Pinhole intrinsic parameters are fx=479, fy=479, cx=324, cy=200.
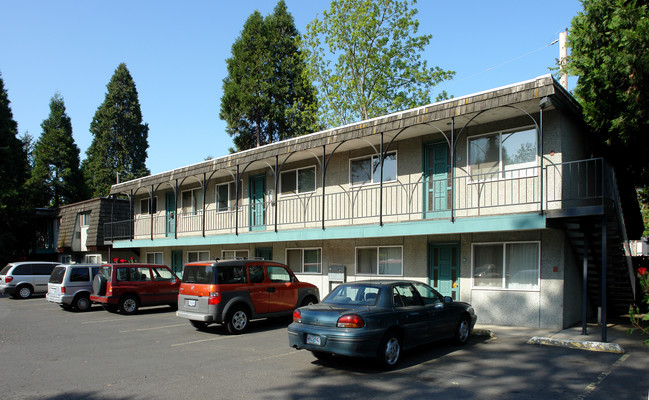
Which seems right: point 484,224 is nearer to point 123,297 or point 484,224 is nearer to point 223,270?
point 223,270

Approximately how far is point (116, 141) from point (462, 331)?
138 ft

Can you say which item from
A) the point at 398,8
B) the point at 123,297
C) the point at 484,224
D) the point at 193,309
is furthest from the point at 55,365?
the point at 398,8

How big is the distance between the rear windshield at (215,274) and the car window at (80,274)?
7312 mm

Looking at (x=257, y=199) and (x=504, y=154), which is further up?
(x=504, y=154)

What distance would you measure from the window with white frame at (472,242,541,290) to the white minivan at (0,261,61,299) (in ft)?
66.9

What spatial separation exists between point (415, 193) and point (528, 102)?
414 centimetres

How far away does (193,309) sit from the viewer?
452 inches

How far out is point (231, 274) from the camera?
11.5 meters

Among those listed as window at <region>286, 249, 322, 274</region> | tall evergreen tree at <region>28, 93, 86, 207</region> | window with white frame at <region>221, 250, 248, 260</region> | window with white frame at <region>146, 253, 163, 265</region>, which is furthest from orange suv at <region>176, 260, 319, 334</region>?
tall evergreen tree at <region>28, 93, 86, 207</region>

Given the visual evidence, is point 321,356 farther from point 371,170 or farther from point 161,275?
point 161,275

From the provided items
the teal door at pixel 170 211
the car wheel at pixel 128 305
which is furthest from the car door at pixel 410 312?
the teal door at pixel 170 211

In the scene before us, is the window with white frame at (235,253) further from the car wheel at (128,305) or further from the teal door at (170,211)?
the car wheel at (128,305)

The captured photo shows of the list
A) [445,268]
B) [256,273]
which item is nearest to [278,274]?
[256,273]

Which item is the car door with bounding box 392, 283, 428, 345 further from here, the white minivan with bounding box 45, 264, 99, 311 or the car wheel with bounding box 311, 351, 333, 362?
the white minivan with bounding box 45, 264, 99, 311
